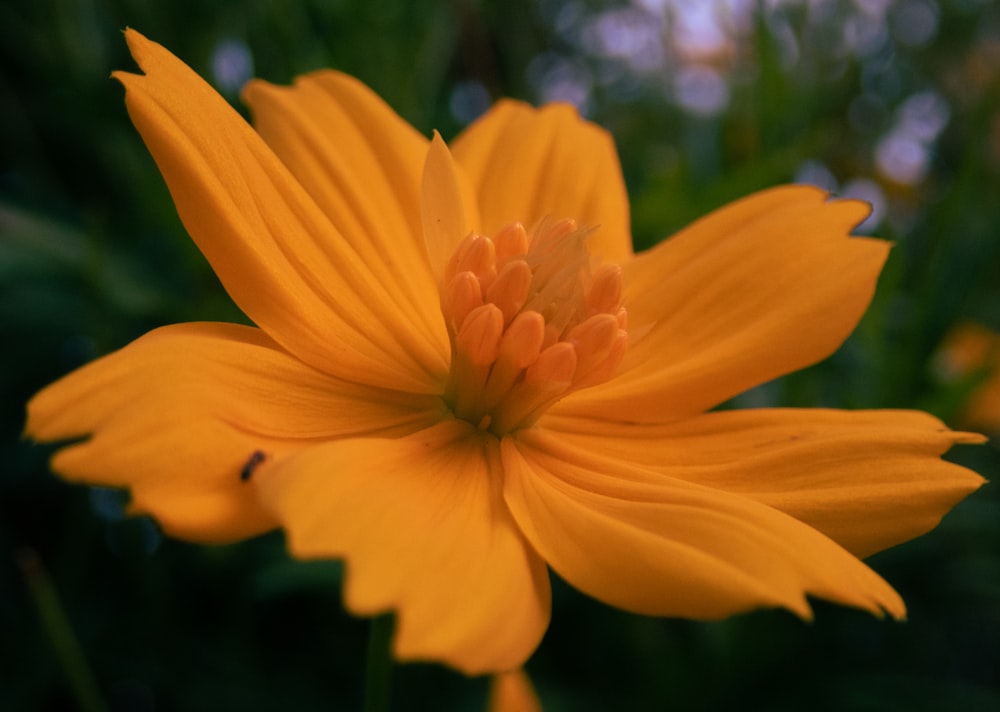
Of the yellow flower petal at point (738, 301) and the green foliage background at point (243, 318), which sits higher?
the yellow flower petal at point (738, 301)

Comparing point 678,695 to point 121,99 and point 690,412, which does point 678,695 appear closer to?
point 690,412

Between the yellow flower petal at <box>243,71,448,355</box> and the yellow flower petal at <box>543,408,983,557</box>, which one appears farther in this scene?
the yellow flower petal at <box>243,71,448,355</box>

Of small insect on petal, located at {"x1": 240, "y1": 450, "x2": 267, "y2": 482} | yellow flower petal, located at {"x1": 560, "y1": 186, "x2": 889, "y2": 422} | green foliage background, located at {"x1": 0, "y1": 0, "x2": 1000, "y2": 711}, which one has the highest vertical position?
small insect on petal, located at {"x1": 240, "y1": 450, "x2": 267, "y2": 482}

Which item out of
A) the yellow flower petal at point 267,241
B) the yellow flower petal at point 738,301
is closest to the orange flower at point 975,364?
the yellow flower petal at point 738,301

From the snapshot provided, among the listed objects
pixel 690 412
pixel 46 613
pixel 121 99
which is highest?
pixel 121 99

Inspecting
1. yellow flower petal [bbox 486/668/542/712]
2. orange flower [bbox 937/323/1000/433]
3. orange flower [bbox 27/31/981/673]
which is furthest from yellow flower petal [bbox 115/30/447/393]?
orange flower [bbox 937/323/1000/433]

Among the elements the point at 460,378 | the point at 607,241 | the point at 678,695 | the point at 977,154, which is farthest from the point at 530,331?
the point at 977,154

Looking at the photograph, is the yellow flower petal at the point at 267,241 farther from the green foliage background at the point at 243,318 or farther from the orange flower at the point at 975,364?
the orange flower at the point at 975,364

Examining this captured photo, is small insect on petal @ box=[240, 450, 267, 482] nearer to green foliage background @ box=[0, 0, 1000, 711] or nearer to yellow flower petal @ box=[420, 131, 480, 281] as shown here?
yellow flower petal @ box=[420, 131, 480, 281]
